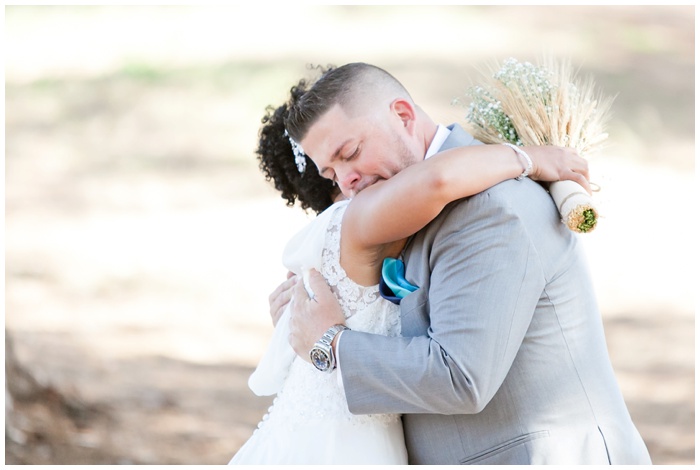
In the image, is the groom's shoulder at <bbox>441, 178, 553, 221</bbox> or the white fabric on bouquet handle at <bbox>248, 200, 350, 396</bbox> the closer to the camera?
the groom's shoulder at <bbox>441, 178, 553, 221</bbox>

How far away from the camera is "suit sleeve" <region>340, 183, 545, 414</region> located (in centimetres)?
222

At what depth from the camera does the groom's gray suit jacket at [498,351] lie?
2.24 m

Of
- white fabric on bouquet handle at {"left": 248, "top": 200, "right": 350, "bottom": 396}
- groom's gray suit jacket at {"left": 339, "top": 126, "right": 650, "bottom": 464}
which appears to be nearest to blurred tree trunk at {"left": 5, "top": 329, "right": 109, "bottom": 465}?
white fabric on bouquet handle at {"left": 248, "top": 200, "right": 350, "bottom": 396}

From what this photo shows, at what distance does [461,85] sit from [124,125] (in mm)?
4300

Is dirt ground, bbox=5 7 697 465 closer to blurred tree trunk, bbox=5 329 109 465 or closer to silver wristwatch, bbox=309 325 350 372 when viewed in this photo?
blurred tree trunk, bbox=5 329 109 465

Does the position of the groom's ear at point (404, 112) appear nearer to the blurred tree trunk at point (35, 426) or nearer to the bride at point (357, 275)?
the bride at point (357, 275)

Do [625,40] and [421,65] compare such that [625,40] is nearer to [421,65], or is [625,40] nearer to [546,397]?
[421,65]

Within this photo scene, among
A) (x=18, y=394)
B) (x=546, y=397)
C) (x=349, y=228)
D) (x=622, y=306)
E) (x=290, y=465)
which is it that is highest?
(x=349, y=228)

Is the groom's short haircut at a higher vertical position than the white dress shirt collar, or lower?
higher

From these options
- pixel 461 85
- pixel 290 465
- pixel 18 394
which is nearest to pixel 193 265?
pixel 18 394

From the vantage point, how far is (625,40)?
1196 cm

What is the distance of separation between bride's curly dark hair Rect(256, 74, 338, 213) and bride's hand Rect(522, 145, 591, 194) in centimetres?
89

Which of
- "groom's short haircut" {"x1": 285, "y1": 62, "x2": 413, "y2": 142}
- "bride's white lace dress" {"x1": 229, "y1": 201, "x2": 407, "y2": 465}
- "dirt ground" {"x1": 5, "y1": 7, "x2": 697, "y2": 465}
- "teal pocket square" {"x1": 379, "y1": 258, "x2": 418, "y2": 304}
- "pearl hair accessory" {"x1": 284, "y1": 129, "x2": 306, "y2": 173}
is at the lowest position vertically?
"dirt ground" {"x1": 5, "y1": 7, "x2": 697, "y2": 465}

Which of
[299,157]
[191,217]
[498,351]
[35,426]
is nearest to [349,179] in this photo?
[299,157]
